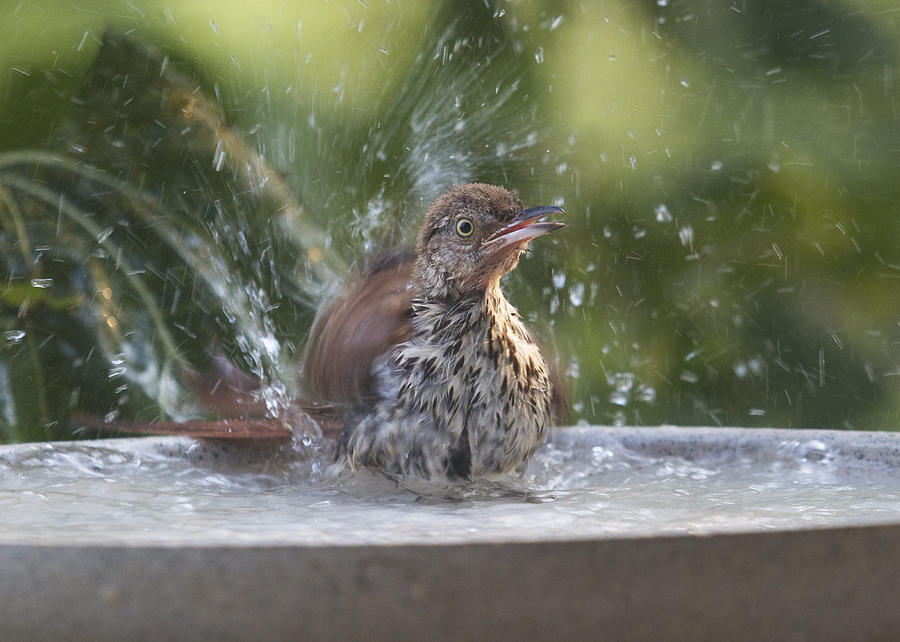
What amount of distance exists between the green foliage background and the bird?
0.77 metres

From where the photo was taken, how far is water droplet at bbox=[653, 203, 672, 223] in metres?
3.75

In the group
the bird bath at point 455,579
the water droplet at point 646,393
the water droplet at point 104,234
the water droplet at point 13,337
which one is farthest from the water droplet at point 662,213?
the bird bath at point 455,579

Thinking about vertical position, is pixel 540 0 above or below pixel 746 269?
above

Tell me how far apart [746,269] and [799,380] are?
47 cm

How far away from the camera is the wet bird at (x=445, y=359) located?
1.91m

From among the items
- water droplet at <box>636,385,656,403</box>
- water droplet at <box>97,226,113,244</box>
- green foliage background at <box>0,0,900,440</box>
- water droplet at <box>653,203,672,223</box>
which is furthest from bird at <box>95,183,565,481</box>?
water droplet at <box>653,203,672,223</box>

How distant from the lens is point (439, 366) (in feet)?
6.41

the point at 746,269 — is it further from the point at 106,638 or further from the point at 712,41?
the point at 106,638

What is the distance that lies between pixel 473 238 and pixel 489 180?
1.24 metres

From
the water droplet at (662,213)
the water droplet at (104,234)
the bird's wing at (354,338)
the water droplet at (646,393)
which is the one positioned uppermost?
the water droplet at (662,213)

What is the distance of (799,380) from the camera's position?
3883 millimetres

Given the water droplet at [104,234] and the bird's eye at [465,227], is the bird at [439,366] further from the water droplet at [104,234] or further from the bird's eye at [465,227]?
the water droplet at [104,234]

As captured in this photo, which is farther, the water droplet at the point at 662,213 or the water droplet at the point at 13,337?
the water droplet at the point at 662,213

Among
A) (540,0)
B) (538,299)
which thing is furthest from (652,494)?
(540,0)
